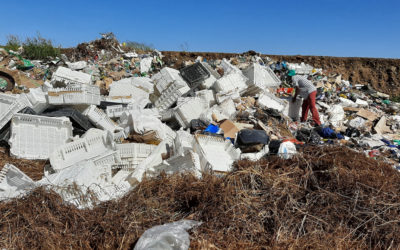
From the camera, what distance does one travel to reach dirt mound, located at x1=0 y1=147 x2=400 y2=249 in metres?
2.61

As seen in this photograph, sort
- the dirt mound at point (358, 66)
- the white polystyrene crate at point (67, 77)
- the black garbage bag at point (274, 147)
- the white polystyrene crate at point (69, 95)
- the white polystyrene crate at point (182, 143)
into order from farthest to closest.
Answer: the dirt mound at point (358, 66)
the white polystyrene crate at point (67, 77)
the white polystyrene crate at point (69, 95)
the black garbage bag at point (274, 147)
the white polystyrene crate at point (182, 143)

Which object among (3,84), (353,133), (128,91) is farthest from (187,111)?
(3,84)

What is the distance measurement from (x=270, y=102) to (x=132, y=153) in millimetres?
3705

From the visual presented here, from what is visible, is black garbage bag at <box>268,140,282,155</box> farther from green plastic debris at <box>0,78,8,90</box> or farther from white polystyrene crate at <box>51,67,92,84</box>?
green plastic debris at <box>0,78,8,90</box>

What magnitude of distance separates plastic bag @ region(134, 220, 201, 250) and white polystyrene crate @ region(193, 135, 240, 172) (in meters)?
1.36

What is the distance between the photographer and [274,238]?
2.60 m

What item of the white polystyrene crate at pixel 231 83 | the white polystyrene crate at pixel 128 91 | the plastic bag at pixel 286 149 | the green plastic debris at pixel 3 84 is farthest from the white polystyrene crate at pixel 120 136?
the green plastic debris at pixel 3 84

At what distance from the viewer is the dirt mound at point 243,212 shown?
2.61m

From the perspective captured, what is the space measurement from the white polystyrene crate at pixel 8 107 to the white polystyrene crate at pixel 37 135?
367 mm

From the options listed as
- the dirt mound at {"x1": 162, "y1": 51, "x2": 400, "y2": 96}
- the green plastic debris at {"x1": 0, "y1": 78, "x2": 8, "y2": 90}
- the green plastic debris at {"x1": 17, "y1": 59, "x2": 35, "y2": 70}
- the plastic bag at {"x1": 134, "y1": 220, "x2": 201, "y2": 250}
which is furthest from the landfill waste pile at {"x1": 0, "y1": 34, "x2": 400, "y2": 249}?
the dirt mound at {"x1": 162, "y1": 51, "x2": 400, "y2": 96}

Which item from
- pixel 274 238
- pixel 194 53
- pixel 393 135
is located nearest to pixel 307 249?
pixel 274 238

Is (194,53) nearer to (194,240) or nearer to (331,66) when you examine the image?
(331,66)

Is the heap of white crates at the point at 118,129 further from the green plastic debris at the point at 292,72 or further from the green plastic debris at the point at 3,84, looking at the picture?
the green plastic debris at the point at 292,72

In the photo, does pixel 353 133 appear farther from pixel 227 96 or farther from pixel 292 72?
pixel 292 72
